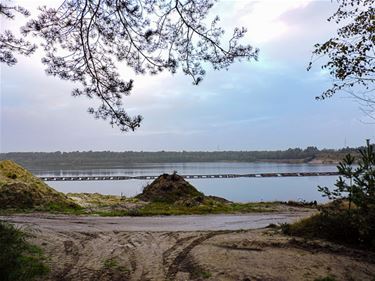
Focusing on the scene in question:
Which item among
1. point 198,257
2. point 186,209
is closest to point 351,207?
point 198,257

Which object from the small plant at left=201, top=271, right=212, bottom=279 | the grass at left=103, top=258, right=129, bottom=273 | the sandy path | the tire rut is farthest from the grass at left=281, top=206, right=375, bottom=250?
the grass at left=103, top=258, right=129, bottom=273

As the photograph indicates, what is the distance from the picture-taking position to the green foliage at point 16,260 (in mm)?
6895

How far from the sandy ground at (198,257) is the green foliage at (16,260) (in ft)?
0.91

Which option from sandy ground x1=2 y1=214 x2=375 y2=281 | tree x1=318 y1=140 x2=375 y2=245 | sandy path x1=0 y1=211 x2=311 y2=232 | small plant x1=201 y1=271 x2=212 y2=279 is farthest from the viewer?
sandy path x1=0 y1=211 x2=311 y2=232

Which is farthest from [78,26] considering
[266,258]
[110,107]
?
[266,258]

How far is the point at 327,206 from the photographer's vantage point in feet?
35.7

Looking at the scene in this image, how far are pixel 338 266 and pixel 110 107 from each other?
17.4 ft

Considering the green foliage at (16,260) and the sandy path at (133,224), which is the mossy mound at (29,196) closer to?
the sandy path at (133,224)

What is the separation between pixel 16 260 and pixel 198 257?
3502 mm

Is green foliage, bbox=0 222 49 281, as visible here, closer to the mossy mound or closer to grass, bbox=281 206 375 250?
grass, bbox=281 206 375 250

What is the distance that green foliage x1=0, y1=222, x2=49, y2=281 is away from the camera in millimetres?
6895

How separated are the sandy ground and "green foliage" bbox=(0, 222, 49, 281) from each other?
0.28 m

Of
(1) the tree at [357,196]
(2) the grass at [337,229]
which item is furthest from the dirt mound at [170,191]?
(1) the tree at [357,196]

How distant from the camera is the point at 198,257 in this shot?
908cm
